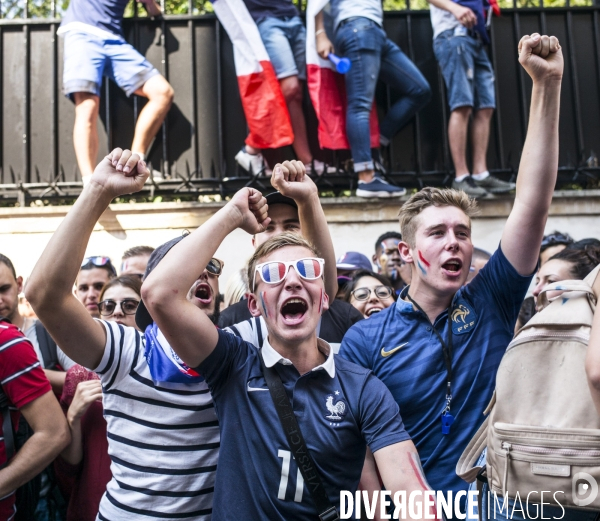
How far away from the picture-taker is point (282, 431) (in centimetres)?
249

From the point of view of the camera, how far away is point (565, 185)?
7.38 meters

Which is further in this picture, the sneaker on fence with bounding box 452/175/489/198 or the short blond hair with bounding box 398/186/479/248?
the sneaker on fence with bounding box 452/175/489/198

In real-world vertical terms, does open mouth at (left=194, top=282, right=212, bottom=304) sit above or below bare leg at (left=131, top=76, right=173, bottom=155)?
below

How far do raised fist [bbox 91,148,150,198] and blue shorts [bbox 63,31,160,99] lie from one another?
4.25 m

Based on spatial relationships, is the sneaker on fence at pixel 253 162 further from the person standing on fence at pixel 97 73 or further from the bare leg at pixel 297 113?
the person standing on fence at pixel 97 73

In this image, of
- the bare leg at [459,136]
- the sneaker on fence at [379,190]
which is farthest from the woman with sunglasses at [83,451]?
the bare leg at [459,136]

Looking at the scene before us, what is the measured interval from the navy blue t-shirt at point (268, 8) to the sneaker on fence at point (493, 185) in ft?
8.73

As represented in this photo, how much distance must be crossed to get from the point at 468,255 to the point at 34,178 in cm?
555

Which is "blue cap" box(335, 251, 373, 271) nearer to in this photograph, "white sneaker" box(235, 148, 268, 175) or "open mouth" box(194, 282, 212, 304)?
"white sneaker" box(235, 148, 268, 175)

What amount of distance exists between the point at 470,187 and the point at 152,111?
3344 mm

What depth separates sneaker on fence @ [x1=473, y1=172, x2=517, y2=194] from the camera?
22.8 ft

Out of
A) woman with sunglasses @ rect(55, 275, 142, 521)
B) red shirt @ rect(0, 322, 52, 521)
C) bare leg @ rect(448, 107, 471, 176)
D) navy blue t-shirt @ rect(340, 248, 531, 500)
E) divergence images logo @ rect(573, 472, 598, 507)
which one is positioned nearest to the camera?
divergence images logo @ rect(573, 472, 598, 507)

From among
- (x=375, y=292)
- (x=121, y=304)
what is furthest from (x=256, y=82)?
(x=121, y=304)

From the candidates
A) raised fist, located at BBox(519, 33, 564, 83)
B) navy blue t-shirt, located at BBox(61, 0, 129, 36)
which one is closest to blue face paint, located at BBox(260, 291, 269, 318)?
Answer: raised fist, located at BBox(519, 33, 564, 83)
